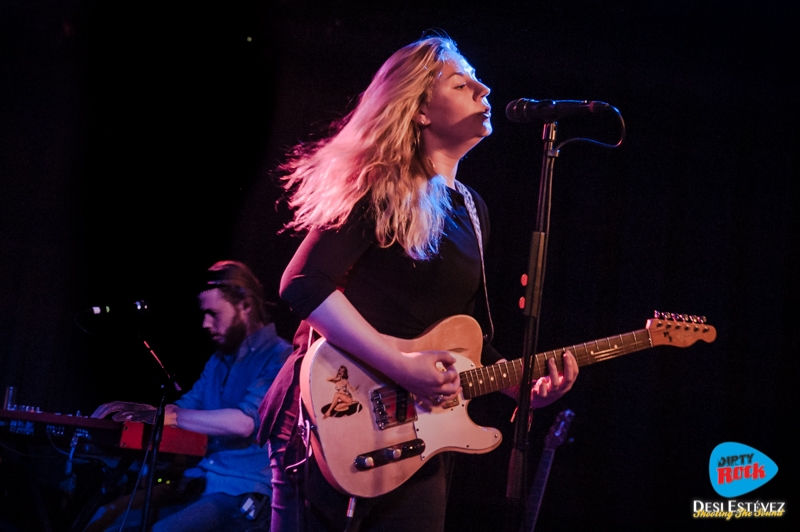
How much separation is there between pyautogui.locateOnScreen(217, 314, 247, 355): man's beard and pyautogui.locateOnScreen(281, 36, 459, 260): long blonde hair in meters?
1.83

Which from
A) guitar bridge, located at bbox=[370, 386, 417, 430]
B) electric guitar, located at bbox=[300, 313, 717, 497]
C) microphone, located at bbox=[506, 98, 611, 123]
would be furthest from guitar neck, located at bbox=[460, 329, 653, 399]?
microphone, located at bbox=[506, 98, 611, 123]

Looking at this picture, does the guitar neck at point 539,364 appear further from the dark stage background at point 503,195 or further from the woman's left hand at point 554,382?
the dark stage background at point 503,195

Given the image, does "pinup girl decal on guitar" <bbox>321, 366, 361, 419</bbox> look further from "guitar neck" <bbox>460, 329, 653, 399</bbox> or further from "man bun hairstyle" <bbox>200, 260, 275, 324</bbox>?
"man bun hairstyle" <bbox>200, 260, 275, 324</bbox>

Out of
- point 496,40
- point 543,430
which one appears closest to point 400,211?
point 543,430

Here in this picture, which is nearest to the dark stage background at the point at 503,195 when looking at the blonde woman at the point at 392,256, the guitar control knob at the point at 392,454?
the blonde woman at the point at 392,256

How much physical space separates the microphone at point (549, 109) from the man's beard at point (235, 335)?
2.57 m

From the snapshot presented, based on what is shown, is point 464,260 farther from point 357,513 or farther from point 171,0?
point 171,0

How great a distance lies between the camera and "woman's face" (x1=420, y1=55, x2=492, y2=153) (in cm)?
248

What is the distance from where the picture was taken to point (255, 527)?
12.0 feet

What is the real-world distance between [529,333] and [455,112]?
0.90 metres

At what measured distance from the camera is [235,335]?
4.24 metres

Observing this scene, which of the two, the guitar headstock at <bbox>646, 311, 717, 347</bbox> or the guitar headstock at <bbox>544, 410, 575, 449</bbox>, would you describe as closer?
the guitar headstock at <bbox>646, 311, 717, 347</bbox>

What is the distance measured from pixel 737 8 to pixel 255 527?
420 cm

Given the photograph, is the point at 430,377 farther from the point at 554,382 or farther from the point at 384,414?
the point at 554,382
